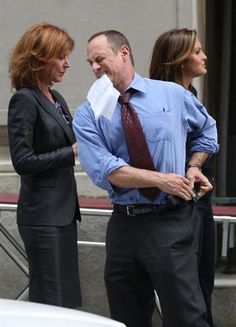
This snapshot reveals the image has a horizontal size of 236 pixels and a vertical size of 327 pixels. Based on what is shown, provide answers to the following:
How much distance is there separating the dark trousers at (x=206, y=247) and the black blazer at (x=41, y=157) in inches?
29.6

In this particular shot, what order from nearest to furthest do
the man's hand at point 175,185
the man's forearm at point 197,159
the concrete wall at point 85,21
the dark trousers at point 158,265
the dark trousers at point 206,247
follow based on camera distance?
the man's hand at point 175,185, the dark trousers at point 158,265, the man's forearm at point 197,159, the dark trousers at point 206,247, the concrete wall at point 85,21

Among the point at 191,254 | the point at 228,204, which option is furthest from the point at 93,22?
the point at 191,254

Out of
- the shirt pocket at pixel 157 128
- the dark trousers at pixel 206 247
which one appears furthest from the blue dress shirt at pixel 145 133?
the dark trousers at pixel 206 247

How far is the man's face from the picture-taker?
10.8 feet

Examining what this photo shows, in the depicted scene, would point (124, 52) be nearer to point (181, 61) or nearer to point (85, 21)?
point (181, 61)

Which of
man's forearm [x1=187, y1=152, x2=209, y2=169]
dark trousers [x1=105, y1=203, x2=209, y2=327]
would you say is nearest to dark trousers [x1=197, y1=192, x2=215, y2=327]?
man's forearm [x1=187, y1=152, x2=209, y2=169]

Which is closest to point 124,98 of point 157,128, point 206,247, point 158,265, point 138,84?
point 138,84

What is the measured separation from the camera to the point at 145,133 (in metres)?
3.22

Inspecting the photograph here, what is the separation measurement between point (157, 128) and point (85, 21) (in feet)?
8.81

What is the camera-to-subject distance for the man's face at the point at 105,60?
330 centimetres

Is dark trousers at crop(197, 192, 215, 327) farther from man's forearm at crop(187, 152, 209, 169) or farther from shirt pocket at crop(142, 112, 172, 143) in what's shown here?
shirt pocket at crop(142, 112, 172, 143)

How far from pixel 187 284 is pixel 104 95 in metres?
0.92

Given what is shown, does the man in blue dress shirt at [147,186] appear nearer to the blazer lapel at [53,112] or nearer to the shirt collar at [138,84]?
the shirt collar at [138,84]

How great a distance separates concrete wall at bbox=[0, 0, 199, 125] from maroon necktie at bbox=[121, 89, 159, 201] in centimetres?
252
